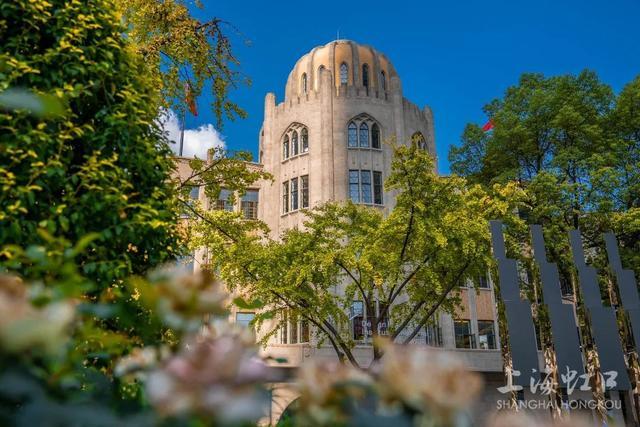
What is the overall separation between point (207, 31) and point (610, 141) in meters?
18.4

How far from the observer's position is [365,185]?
27094 mm

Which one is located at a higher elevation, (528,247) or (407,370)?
(528,247)

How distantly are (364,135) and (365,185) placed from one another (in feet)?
10.5

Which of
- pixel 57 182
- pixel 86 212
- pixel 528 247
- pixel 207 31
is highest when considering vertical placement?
pixel 207 31

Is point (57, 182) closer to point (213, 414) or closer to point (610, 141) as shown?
point (213, 414)

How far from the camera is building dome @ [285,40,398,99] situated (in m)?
29.6

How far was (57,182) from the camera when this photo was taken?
17.7 ft

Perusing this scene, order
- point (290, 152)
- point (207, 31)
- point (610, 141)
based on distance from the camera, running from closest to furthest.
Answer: point (207, 31)
point (610, 141)
point (290, 152)

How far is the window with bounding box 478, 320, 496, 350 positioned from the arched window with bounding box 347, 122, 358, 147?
1222 cm

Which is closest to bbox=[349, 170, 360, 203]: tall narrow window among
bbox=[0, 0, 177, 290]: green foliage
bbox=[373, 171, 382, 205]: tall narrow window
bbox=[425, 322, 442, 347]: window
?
bbox=[373, 171, 382, 205]: tall narrow window

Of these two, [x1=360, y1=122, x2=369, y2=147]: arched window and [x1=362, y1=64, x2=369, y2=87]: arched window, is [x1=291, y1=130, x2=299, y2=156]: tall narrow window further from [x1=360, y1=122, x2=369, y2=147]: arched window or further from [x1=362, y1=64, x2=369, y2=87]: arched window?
[x1=362, y1=64, x2=369, y2=87]: arched window

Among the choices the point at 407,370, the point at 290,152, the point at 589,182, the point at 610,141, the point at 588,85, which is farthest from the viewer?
the point at 290,152

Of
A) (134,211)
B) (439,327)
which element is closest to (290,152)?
(439,327)

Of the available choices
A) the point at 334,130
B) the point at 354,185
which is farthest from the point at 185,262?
the point at 334,130
